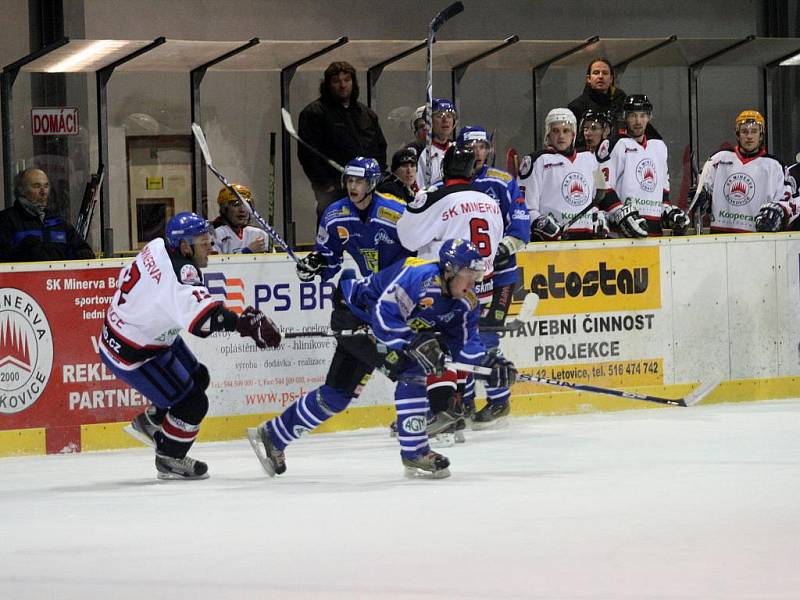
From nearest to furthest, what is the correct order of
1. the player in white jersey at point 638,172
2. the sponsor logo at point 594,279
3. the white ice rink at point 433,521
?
the white ice rink at point 433,521, the sponsor logo at point 594,279, the player in white jersey at point 638,172

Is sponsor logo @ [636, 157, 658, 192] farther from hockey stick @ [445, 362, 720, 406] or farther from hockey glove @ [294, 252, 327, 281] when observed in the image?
hockey glove @ [294, 252, 327, 281]

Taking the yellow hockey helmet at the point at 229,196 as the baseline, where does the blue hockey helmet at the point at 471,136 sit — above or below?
above

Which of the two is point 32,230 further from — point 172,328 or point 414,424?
point 414,424

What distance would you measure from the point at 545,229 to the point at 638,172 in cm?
76

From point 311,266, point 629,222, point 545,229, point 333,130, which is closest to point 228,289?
point 311,266

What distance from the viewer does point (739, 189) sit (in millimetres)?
9312

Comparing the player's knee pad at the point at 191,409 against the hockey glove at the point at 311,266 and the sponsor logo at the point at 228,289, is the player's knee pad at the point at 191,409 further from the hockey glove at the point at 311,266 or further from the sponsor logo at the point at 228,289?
the sponsor logo at the point at 228,289

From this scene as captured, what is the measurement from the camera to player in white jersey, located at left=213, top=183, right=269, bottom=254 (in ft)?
27.3

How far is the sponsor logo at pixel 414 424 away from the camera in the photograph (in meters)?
6.32

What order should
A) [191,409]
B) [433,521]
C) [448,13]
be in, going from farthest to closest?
1. [448,13]
2. [191,409]
3. [433,521]

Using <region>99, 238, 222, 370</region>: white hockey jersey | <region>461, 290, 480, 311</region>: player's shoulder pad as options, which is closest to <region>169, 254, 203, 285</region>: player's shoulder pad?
<region>99, 238, 222, 370</region>: white hockey jersey

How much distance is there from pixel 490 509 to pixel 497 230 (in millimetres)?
2029

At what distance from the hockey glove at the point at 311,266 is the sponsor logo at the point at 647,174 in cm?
225

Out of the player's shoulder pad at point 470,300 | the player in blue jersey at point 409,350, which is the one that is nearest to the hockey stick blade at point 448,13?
the player in blue jersey at point 409,350
